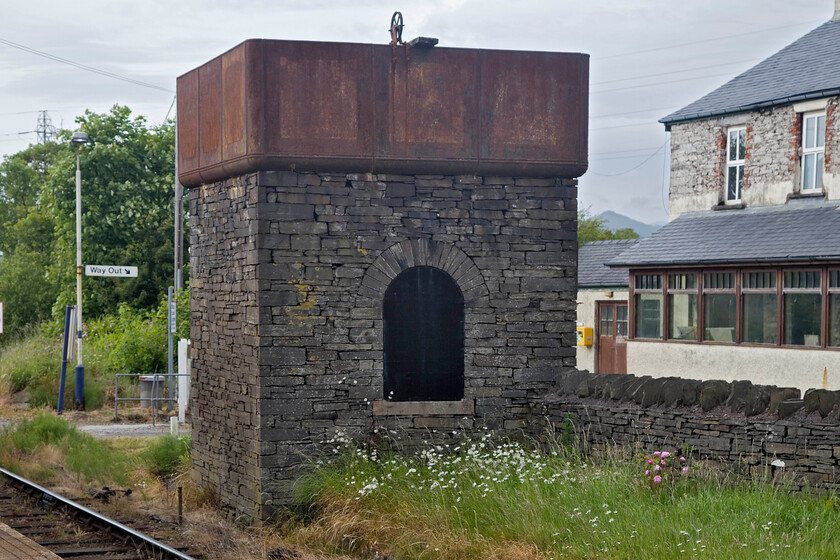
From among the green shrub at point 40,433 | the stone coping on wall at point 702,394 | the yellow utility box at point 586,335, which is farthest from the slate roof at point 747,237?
the green shrub at point 40,433

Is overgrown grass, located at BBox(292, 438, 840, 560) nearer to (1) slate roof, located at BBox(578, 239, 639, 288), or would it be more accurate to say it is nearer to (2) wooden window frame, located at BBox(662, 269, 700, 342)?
(2) wooden window frame, located at BBox(662, 269, 700, 342)

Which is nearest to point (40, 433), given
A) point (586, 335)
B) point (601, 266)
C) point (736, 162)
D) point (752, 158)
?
point (752, 158)

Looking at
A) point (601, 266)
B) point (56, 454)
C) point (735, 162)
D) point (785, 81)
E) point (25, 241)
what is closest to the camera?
point (56, 454)

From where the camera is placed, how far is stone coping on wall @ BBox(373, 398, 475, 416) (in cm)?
1212

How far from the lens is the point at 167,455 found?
1527cm

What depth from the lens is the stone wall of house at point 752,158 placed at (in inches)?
807

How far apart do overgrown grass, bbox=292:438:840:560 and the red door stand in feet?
48.8

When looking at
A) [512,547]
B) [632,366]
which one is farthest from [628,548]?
[632,366]

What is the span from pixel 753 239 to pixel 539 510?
12791 millimetres

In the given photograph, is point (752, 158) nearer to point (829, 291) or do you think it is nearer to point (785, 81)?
point (785, 81)

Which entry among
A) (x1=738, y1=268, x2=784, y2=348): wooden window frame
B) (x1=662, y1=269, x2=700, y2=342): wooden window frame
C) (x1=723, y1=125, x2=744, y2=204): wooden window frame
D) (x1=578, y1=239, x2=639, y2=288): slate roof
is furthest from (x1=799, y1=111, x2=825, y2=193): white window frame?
(x1=578, y1=239, x2=639, y2=288): slate roof

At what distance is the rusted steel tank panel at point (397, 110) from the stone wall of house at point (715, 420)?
270 centimetres

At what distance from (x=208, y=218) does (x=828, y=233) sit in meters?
11.4

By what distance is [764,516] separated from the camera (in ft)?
28.3
